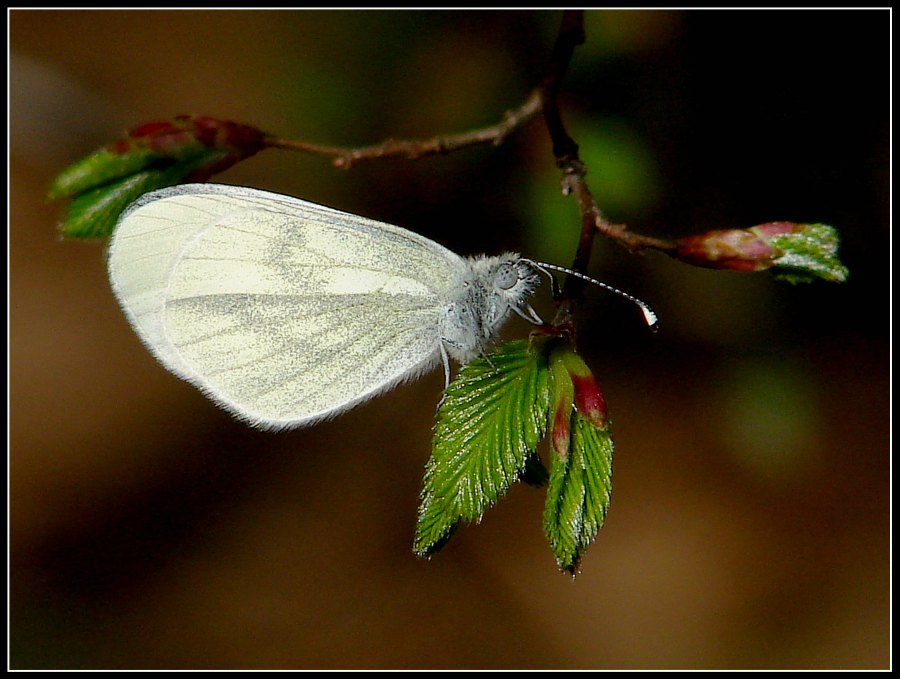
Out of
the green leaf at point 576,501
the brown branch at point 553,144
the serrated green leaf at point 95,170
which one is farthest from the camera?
the brown branch at point 553,144

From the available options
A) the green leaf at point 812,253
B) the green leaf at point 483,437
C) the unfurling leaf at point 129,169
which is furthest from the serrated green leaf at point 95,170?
the green leaf at point 812,253

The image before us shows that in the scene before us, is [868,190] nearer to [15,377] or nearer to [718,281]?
[718,281]

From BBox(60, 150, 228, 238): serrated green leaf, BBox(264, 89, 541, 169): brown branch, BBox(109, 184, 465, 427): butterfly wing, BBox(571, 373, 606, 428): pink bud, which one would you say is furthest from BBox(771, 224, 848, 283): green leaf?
BBox(60, 150, 228, 238): serrated green leaf

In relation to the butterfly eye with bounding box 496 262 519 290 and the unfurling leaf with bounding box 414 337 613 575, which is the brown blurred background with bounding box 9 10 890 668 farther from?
the unfurling leaf with bounding box 414 337 613 575

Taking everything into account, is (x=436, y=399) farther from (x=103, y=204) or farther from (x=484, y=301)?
(x=103, y=204)

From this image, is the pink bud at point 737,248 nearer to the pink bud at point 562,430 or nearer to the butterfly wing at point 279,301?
the pink bud at point 562,430

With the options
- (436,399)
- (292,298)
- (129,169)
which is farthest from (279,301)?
(436,399)
